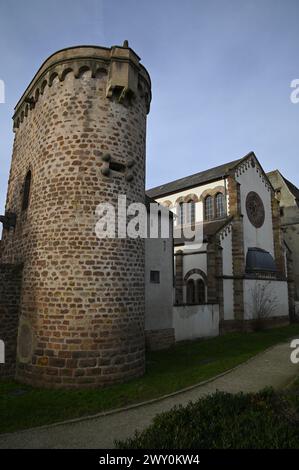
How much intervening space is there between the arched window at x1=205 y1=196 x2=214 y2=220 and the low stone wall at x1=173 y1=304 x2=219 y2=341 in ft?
28.2

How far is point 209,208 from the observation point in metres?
25.2

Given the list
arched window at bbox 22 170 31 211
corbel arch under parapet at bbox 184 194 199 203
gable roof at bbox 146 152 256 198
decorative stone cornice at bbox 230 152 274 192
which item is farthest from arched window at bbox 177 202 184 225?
arched window at bbox 22 170 31 211

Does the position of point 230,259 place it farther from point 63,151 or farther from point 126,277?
point 63,151

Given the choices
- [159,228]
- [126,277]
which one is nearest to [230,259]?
[159,228]

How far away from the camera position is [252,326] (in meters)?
21.3

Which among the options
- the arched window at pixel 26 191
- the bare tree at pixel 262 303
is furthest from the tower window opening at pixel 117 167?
the bare tree at pixel 262 303

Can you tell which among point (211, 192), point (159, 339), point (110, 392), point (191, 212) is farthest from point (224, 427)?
point (191, 212)

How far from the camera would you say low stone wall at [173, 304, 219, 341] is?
15.4m

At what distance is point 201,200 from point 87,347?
19.3m

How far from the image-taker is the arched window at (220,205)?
24.1 m

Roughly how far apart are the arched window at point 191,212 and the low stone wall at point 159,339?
13248 millimetres

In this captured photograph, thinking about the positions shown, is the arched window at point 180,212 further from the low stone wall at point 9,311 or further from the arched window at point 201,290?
the low stone wall at point 9,311

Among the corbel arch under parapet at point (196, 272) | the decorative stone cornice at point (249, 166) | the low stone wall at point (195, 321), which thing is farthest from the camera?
the decorative stone cornice at point (249, 166)

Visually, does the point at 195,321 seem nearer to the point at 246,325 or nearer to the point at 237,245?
the point at 246,325
